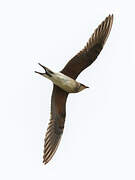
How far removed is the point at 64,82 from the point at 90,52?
0.48 meters

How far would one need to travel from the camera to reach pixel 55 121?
8641 millimetres

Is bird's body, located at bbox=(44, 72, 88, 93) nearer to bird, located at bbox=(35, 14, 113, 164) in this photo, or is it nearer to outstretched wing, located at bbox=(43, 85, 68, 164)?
bird, located at bbox=(35, 14, 113, 164)

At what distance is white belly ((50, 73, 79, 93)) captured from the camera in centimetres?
832

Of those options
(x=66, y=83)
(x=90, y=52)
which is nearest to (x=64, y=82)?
(x=66, y=83)

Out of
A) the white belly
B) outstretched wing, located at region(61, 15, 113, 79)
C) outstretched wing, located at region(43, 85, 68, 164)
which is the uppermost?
outstretched wing, located at region(61, 15, 113, 79)

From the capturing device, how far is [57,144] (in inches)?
336

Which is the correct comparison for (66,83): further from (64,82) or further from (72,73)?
(72,73)

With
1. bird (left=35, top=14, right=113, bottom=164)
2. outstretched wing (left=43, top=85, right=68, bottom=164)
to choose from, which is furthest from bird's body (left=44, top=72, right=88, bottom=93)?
outstretched wing (left=43, top=85, right=68, bottom=164)

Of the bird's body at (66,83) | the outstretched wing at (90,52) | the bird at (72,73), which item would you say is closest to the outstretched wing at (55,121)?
the bird at (72,73)

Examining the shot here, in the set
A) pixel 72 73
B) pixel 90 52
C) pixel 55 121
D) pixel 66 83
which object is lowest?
pixel 55 121

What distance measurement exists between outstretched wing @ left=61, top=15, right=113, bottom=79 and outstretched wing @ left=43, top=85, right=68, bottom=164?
Answer: 0.30 meters

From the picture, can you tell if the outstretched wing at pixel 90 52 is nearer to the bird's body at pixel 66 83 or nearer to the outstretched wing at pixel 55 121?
the bird's body at pixel 66 83

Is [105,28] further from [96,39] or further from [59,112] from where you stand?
[59,112]

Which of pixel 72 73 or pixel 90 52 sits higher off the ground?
pixel 90 52
